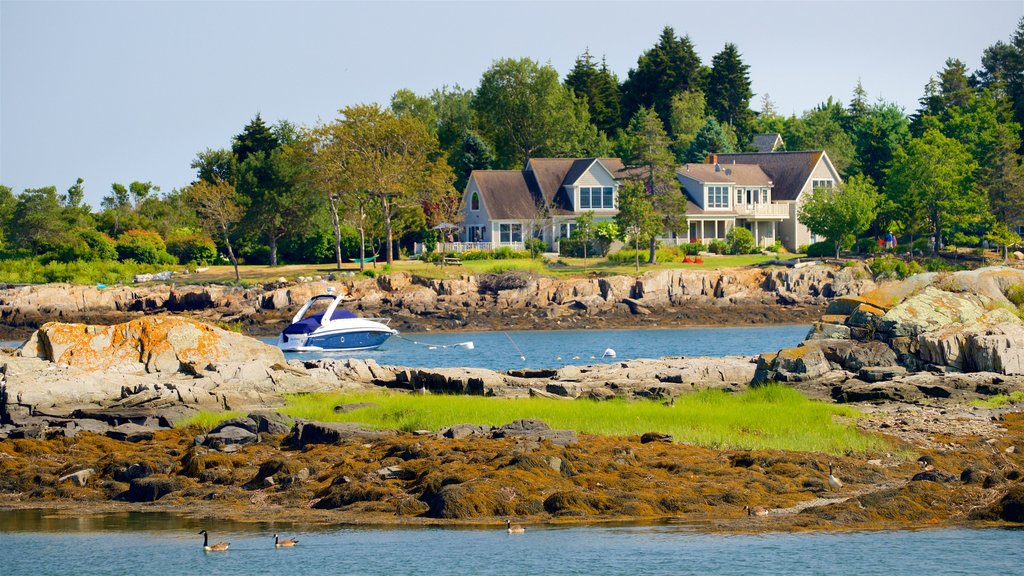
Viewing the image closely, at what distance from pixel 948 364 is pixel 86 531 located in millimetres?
21581

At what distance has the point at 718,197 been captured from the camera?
87.3 m

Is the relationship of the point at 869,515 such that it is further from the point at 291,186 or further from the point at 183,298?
the point at 291,186

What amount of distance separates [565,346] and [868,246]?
3041 centimetres

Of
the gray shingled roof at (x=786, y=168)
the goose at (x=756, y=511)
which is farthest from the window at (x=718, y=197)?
the goose at (x=756, y=511)

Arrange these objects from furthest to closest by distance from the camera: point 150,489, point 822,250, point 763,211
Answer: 1. point 763,211
2. point 822,250
3. point 150,489

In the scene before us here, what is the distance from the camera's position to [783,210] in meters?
89.2

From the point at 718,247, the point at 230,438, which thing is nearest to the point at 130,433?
the point at 230,438

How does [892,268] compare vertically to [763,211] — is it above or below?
below

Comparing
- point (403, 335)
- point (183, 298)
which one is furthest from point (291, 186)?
point (403, 335)

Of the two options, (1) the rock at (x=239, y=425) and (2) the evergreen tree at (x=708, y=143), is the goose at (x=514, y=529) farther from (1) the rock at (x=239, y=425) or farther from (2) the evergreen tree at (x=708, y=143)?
(2) the evergreen tree at (x=708, y=143)

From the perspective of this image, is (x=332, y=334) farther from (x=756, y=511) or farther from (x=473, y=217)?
(x=756, y=511)

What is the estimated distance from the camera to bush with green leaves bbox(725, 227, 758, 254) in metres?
82.0

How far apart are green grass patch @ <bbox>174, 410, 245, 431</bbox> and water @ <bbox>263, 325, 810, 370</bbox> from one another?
17224mm

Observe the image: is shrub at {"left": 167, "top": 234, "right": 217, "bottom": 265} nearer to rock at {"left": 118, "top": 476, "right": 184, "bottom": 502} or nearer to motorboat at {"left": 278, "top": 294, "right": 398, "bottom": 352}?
motorboat at {"left": 278, "top": 294, "right": 398, "bottom": 352}
